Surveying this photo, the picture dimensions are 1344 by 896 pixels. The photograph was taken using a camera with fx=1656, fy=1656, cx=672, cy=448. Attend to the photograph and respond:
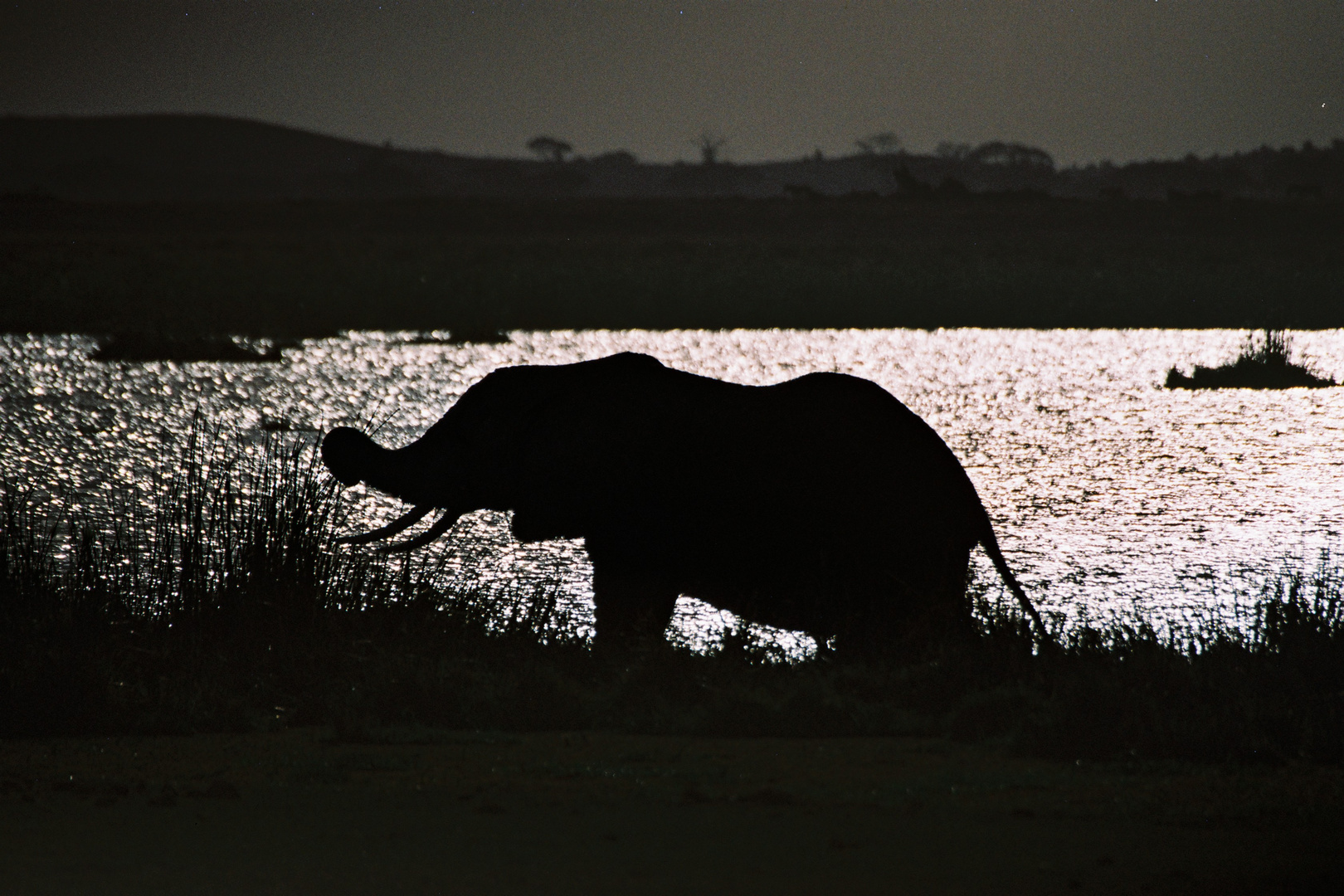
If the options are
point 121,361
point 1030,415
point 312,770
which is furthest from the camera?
point 121,361

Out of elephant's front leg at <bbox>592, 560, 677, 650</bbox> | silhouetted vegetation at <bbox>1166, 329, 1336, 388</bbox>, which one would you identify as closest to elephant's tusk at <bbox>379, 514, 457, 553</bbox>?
elephant's front leg at <bbox>592, 560, 677, 650</bbox>

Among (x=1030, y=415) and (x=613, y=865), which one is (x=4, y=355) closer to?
(x=1030, y=415)

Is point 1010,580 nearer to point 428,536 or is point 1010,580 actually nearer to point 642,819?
point 428,536

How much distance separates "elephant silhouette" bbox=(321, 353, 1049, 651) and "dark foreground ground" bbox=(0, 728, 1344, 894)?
1.06 meters

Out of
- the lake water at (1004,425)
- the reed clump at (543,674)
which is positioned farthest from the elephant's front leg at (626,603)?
the lake water at (1004,425)

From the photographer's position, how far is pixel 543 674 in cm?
614

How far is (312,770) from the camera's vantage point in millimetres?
4941

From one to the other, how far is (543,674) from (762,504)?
107cm

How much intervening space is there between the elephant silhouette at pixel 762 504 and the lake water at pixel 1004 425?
1.17 metres

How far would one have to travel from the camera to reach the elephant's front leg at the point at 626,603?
6.50 m

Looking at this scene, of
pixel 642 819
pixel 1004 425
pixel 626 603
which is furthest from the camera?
pixel 1004 425

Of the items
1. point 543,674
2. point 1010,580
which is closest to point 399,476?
point 543,674

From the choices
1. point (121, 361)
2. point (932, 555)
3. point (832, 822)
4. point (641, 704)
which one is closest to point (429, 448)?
point (641, 704)

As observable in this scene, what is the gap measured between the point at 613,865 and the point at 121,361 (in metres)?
27.1
